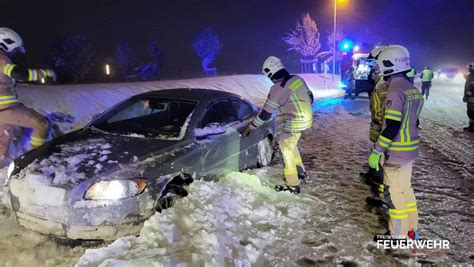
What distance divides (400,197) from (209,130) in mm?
2322

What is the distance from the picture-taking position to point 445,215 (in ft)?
14.9

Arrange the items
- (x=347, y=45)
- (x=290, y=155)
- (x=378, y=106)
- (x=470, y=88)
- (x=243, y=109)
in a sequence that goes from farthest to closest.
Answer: (x=347, y=45), (x=470, y=88), (x=243, y=109), (x=378, y=106), (x=290, y=155)

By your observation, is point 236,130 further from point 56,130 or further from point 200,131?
point 56,130

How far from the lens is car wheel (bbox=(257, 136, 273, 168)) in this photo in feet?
20.2

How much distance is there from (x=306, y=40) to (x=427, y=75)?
77.1 feet

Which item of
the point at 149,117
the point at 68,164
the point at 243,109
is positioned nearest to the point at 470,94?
the point at 243,109

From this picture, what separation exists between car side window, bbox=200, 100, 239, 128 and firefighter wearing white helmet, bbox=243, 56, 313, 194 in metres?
0.39

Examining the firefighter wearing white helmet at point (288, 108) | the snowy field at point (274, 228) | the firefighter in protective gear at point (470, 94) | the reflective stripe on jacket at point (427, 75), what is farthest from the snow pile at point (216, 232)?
the reflective stripe on jacket at point (427, 75)

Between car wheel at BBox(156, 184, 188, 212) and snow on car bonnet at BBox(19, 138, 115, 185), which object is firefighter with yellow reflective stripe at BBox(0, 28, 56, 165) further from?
car wheel at BBox(156, 184, 188, 212)

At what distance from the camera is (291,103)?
5.06 m

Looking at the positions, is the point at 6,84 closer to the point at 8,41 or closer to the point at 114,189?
the point at 8,41

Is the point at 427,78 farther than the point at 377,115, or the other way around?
the point at 427,78

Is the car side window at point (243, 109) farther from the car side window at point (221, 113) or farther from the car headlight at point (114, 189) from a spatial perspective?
the car headlight at point (114, 189)

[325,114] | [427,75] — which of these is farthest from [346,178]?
[427,75]
